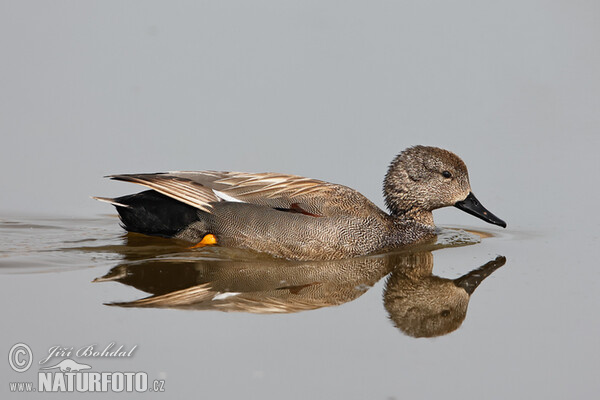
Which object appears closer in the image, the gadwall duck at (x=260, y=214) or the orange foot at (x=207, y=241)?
the gadwall duck at (x=260, y=214)

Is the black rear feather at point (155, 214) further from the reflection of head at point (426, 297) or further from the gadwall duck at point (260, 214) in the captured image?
the reflection of head at point (426, 297)

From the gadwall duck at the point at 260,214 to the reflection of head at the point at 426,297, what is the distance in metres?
0.58

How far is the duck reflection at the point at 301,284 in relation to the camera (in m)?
6.65

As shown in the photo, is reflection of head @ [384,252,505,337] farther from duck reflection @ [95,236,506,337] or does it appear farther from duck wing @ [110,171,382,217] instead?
duck wing @ [110,171,382,217]

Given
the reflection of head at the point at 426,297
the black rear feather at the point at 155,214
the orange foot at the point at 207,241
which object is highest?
the black rear feather at the point at 155,214

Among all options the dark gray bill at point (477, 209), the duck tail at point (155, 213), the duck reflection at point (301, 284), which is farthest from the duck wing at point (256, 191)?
the dark gray bill at point (477, 209)

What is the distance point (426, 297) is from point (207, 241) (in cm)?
226

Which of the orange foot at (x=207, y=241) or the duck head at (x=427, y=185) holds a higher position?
the duck head at (x=427, y=185)

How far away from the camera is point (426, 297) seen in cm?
725

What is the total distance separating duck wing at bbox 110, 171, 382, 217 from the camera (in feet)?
27.5

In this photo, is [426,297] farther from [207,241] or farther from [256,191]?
[207,241]

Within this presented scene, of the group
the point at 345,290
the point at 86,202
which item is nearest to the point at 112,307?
the point at 345,290

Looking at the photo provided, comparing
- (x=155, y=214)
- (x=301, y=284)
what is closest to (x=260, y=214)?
(x=155, y=214)

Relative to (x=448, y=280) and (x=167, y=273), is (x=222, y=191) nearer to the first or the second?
(x=167, y=273)
